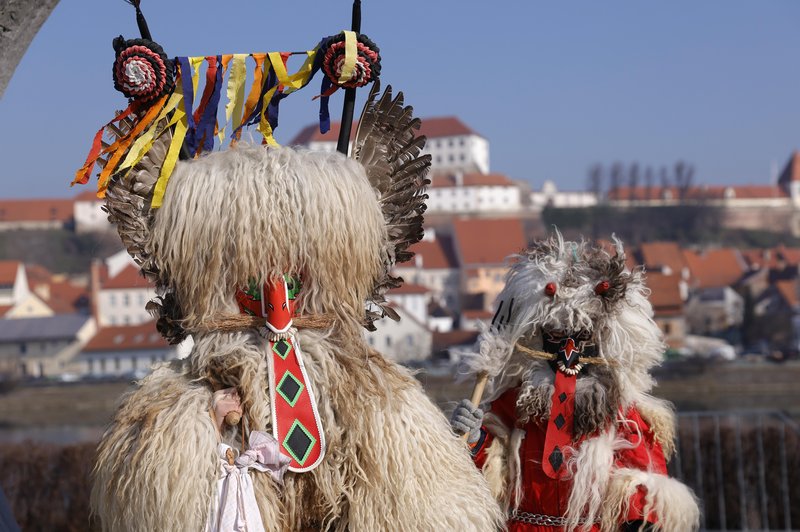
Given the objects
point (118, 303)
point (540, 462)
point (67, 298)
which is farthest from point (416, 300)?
point (540, 462)

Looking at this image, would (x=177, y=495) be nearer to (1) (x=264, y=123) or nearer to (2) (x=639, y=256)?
(1) (x=264, y=123)

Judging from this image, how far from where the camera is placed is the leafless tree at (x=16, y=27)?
10.1 ft

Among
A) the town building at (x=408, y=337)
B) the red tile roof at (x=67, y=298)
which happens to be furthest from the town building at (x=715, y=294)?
the red tile roof at (x=67, y=298)

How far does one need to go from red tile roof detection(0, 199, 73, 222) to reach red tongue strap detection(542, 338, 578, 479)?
9285 centimetres

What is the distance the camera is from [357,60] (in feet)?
9.43

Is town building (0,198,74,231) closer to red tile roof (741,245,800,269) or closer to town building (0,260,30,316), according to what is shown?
town building (0,260,30,316)

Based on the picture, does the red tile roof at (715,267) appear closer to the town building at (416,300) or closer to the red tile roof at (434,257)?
the red tile roof at (434,257)

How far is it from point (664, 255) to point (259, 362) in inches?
2869

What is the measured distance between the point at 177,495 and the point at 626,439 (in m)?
1.62

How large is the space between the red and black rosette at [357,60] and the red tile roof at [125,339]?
51.9 m

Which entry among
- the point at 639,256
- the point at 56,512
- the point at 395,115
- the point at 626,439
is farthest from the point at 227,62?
the point at 639,256

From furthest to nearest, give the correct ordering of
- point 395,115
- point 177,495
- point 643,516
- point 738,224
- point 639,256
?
point 738,224 → point 639,256 → point 643,516 → point 395,115 → point 177,495

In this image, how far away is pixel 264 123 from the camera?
2.99 meters

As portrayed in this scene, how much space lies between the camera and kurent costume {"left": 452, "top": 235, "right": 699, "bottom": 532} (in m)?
3.53
